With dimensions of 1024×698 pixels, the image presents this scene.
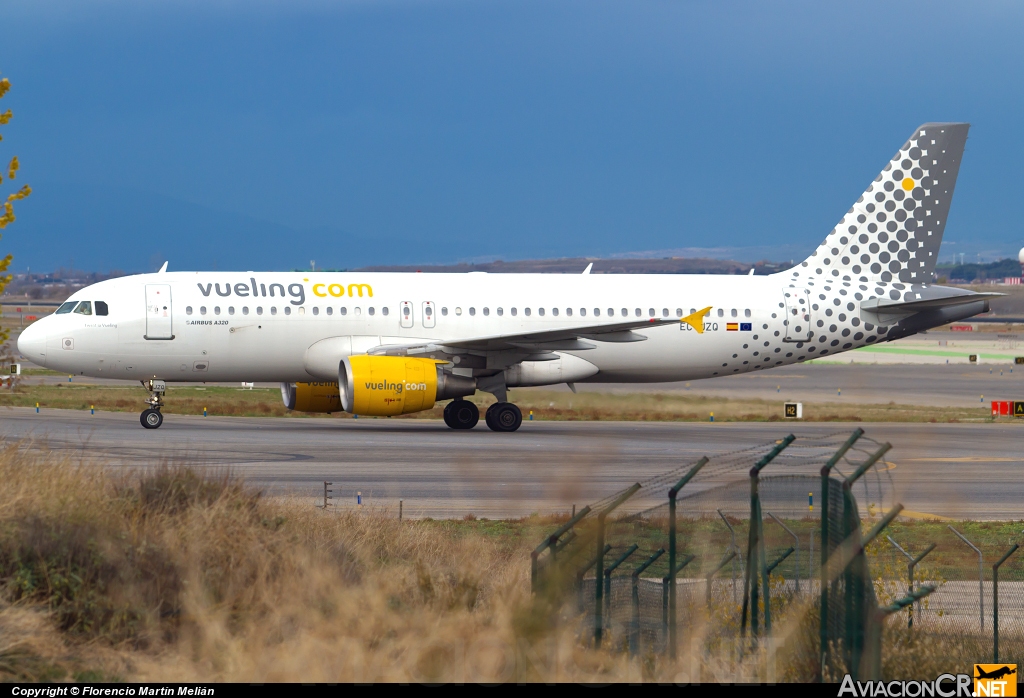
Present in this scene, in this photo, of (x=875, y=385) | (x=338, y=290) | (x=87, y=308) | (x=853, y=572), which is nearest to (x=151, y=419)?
(x=87, y=308)

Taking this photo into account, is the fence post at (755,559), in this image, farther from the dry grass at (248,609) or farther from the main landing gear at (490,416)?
the main landing gear at (490,416)

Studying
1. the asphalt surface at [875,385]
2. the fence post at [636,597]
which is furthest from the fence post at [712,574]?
the asphalt surface at [875,385]

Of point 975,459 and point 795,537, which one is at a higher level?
point 795,537

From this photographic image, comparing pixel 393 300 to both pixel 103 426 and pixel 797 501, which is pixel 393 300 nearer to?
pixel 103 426

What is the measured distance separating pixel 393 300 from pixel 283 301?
280 centimetres

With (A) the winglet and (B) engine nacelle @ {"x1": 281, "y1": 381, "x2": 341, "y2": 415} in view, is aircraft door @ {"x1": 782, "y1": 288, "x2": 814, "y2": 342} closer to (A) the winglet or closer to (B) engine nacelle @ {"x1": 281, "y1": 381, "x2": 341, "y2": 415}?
(A) the winglet

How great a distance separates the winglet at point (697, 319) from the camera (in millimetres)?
31155

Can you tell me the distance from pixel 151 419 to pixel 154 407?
1.66 ft

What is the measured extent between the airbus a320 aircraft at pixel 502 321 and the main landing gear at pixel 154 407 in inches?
2.2

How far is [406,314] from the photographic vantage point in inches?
1233

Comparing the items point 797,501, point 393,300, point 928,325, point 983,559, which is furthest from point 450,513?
point 928,325

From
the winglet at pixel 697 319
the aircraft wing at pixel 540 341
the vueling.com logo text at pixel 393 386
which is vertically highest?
the winglet at pixel 697 319

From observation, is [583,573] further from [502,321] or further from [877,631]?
[502,321]

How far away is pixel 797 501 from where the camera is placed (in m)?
9.61
